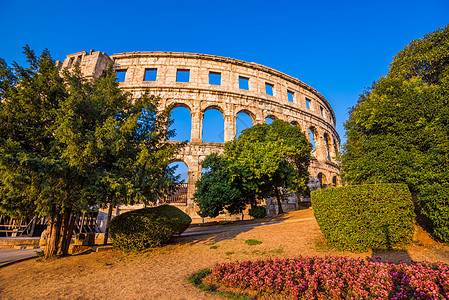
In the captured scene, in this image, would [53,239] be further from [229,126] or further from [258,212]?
[229,126]

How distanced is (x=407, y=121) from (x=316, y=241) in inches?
208

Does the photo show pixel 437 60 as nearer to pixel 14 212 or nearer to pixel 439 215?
pixel 439 215

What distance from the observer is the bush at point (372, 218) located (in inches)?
200

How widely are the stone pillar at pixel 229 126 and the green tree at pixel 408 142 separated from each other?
11.4m

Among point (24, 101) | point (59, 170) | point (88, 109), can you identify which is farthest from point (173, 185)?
point (24, 101)

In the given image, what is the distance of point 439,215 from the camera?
507 cm

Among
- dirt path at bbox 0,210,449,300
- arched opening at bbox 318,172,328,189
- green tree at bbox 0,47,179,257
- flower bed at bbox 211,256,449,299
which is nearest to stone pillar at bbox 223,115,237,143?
arched opening at bbox 318,172,328,189

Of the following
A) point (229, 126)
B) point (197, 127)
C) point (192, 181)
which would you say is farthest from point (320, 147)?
point (192, 181)

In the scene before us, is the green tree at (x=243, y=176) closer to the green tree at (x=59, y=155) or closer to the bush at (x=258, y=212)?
the bush at (x=258, y=212)

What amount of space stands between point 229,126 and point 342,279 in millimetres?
17081

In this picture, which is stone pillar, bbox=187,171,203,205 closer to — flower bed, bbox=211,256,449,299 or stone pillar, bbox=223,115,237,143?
stone pillar, bbox=223,115,237,143

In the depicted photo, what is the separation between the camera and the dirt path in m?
3.93

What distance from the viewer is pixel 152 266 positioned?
5.34 metres

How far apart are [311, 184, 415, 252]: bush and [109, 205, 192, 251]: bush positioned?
5.09 meters
